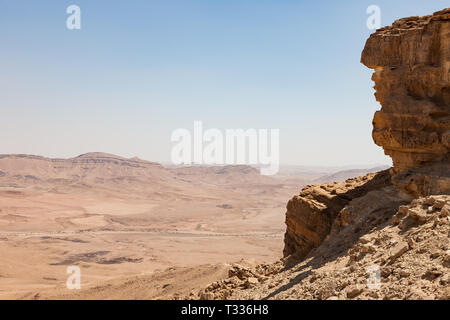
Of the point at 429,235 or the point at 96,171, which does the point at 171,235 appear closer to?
the point at 429,235

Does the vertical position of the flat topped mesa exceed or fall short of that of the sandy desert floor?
it exceeds it

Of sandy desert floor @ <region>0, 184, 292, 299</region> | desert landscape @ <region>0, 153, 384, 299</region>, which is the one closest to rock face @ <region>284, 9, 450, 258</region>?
desert landscape @ <region>0, 153, 384, 299</region>

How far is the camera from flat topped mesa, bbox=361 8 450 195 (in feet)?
38.9

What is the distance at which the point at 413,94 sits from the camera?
42.0ft

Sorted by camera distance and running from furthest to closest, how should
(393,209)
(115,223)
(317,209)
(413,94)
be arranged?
(115,223)
(317,209)
(413,94)
(393,209)

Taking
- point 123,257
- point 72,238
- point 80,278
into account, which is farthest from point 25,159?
point 80,278

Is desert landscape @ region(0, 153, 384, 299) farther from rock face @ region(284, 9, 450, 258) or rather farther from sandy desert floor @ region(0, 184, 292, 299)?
rock face @ region(284, 9, 450, 258)

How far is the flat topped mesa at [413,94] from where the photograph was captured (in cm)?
1185

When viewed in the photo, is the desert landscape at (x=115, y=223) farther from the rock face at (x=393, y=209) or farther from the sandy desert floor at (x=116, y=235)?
the rock face at (x=393, y=209)

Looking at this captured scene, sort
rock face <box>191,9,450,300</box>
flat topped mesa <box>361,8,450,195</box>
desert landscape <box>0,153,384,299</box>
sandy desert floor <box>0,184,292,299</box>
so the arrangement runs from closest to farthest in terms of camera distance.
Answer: rock face <box>191,9,450,300</box> → flat topped mesa <box>361,8,450,195</box> → sandy desert floor <box>0,184,292,299</box> → desert landscape <box>0,153,384,299</box>

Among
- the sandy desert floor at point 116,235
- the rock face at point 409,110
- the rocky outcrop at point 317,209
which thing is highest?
A: the rock face at point 409,110

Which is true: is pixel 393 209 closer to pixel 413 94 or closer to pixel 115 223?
pixel 413 94

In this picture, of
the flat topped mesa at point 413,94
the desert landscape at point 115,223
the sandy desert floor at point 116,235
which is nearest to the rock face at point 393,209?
the flat topped mesa at point 413,94

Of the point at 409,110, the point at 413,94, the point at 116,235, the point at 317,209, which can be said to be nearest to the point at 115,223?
the point at 116,235
